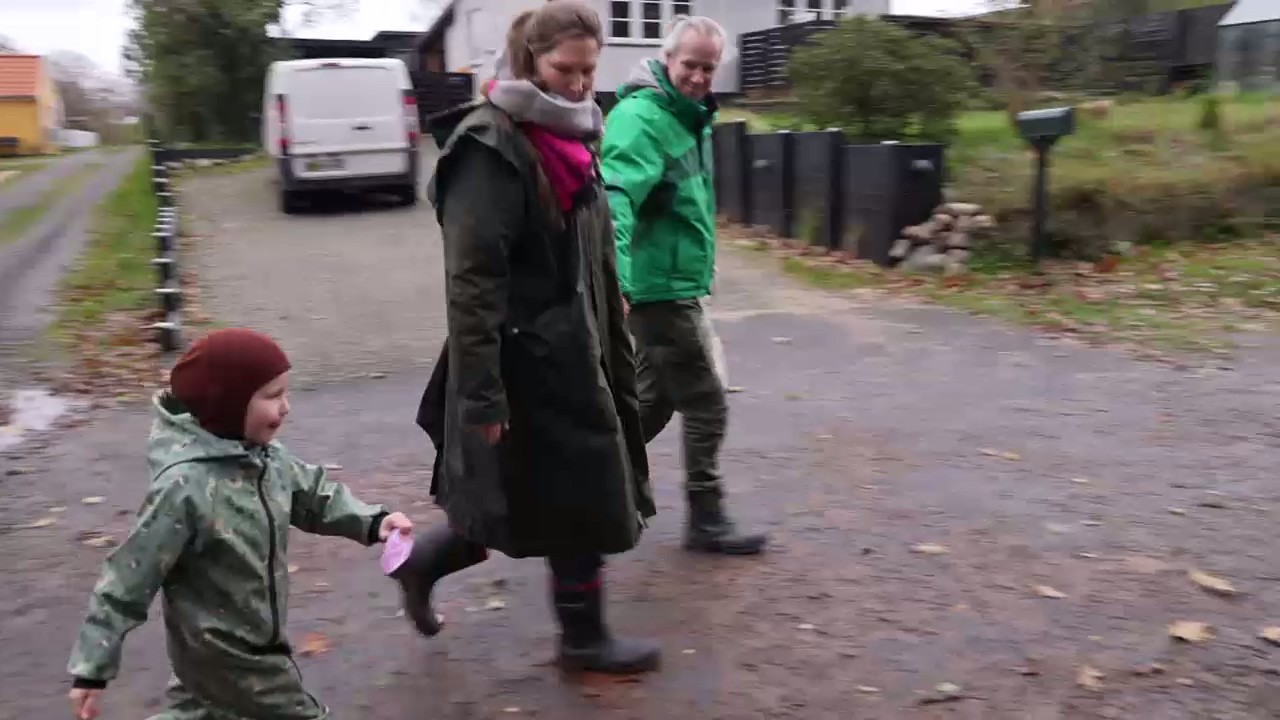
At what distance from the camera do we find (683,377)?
4.16 metres

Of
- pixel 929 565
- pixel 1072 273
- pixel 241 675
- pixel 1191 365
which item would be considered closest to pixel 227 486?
pixel 241 675

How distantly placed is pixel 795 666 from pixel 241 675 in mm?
1664

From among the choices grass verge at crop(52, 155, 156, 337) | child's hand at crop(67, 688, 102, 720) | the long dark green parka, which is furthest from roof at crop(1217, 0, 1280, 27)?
child's hand at crop(67, 688, 102, 720)

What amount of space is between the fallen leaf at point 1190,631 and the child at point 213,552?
8.42 ft

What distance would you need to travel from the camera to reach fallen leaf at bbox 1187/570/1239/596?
3945mm

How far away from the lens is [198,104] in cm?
2559

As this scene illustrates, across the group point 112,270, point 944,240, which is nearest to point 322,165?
point 112,270

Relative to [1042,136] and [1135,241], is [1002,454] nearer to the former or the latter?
[1042,136]

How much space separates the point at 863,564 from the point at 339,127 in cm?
1296

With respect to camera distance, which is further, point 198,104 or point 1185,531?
point 198,104

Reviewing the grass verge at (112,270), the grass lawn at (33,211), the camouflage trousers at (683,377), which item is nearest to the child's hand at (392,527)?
the camouflage trousers at (683,377)

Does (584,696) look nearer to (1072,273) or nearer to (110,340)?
(110,340)

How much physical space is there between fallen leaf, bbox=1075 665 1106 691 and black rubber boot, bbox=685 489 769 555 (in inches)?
50.5

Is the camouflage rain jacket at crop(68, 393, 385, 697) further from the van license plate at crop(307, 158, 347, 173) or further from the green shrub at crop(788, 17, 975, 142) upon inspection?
the van license plate at crop(307, 158, 347, 173)
